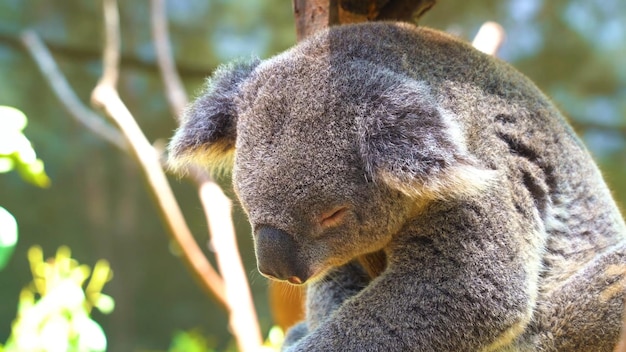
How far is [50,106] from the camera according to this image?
838 centimetres

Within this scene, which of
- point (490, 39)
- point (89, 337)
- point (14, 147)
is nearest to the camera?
point (14, 147)

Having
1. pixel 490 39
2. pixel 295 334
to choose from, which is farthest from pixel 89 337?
pixel 490 39

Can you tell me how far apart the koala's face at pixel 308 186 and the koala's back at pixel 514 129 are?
6.4 inches

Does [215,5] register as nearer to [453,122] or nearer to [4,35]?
[4,35]

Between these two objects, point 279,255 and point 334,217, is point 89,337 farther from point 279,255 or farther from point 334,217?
point 334,217

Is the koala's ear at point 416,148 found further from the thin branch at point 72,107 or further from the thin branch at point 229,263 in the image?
the thin branch at point 72,107

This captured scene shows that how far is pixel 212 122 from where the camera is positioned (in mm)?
2277

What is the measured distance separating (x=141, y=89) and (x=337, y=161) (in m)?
7.21

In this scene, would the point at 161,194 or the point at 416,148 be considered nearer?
the point at 416,148

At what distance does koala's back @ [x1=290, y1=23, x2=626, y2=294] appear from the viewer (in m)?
2.09

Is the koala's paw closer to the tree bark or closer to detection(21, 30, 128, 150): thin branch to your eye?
the tree bark

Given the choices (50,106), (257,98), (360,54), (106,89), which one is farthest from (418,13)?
(50,106)

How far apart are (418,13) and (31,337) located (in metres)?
2.10

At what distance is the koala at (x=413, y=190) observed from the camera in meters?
1.89
